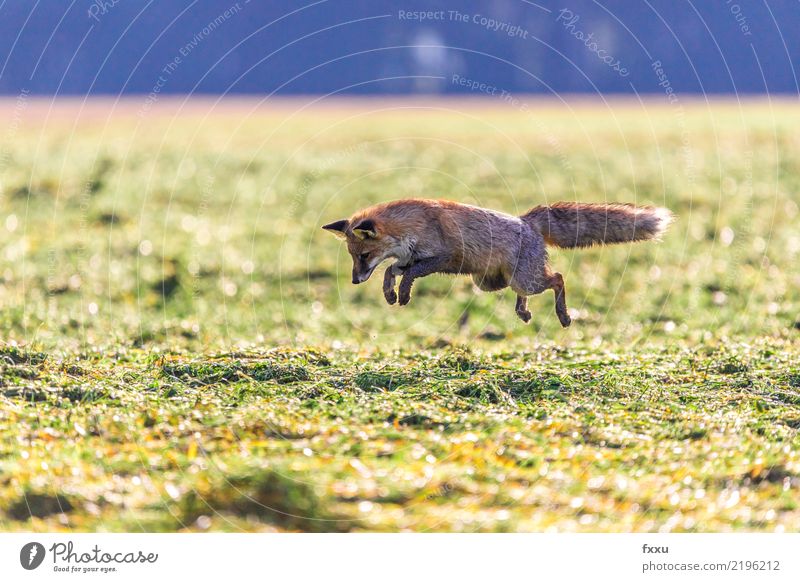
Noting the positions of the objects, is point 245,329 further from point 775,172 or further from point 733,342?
point 775,172

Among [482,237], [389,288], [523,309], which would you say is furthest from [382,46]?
[389,288]

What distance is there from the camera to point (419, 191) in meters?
25.5

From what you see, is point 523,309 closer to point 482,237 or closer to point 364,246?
point 482,237

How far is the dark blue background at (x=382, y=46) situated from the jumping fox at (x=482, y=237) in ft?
226

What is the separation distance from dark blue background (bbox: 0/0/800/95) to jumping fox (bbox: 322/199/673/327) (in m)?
68.8

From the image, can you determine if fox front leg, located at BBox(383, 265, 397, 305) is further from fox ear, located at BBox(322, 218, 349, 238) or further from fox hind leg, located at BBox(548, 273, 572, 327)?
fox hind leg, located at BBox(548, 273, 572, 327)

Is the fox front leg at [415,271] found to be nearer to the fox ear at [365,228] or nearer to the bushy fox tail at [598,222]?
the fox ear at [365,228]

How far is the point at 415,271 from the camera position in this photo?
12484mm

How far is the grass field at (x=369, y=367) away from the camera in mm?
9109

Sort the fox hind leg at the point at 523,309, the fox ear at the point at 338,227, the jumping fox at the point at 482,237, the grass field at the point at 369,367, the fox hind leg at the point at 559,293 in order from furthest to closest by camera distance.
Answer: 1. the fox hind leg at the point at 523,309
2. the fox hind leg at the point at 559,293
3. the jumping fox at the point at 482,237
4. the fox ear at the point at 338,227
5. the grass field at the point at 369,367

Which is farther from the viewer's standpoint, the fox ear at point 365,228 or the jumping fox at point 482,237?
the jumping fox at point 482,237
